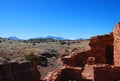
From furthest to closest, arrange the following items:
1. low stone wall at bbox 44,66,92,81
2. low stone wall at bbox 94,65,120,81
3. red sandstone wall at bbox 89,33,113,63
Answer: red sandstone wall at bbox 89,33,113,63 < low stone wall at bbox 44,66,92,81 < low stone wall at bbox 94,65,120,81

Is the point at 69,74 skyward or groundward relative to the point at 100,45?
groundward

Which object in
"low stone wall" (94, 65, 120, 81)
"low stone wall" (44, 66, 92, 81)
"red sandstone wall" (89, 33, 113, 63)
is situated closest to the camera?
"low stone wall" (94, 65, 120, 81)

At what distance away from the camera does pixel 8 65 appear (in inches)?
988

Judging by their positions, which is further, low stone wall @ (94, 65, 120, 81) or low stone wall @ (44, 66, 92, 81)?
low stone wall @ (44, 66, 92, 81)

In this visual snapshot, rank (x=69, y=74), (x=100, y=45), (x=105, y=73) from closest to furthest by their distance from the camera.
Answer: (x=105, y=73)
(x=69, y=74)
(x=100, y=45)

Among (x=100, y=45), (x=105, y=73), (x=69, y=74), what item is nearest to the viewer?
(x=105, y=73)

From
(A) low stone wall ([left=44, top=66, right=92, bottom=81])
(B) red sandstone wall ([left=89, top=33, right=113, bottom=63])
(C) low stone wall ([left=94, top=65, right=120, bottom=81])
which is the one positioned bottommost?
(A) low stone wall ([left=44, top=66, right=92, bottom=81])

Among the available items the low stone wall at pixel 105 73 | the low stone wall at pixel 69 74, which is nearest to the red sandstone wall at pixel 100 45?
the low stone wall at pixel 69 74

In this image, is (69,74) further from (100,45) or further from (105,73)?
(100,45)

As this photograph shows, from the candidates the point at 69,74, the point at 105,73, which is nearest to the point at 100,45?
the point at 69,74

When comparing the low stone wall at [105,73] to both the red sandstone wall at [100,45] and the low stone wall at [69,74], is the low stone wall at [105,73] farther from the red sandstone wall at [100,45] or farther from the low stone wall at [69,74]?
the red sandstone wall at [100,45]

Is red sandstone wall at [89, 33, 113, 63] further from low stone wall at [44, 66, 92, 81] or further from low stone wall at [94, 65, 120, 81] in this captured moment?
low stone wall at [94, 65, 120, 81]

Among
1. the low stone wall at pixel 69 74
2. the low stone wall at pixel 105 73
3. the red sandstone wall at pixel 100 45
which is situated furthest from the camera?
the red sandstone wall at pixel 100 45

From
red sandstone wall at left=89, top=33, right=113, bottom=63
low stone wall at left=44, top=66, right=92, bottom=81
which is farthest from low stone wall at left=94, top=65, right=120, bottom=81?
red sandstone wall at left=89, top=33, right=113, bottom=63
